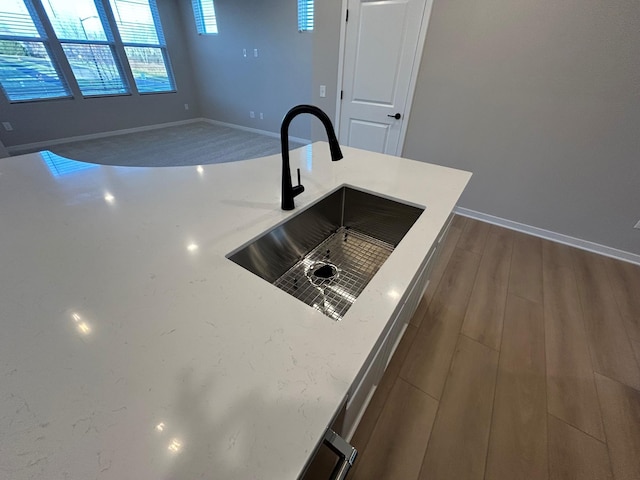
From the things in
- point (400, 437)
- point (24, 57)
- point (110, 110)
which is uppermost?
point (24, 57)

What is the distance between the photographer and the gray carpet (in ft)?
12.6

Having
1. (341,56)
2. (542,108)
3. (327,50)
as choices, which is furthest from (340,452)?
(327,50)

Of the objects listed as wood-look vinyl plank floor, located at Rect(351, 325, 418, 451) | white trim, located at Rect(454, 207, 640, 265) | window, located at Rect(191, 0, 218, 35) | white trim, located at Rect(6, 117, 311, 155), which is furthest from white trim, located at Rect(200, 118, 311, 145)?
wood-look vinyl plank floor, located at Rect(351, 325, 418, 451)

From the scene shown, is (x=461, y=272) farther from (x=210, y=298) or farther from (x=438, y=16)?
(x=438, y=16)

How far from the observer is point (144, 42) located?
182 inches

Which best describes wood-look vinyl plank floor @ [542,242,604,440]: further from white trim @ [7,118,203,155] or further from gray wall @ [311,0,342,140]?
white trim @ [7,118,203,155]

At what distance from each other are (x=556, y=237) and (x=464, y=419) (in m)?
2.11

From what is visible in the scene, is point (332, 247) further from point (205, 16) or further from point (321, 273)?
point (205, 16)

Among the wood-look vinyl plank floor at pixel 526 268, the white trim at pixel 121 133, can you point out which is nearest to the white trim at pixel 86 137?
the white trim at pixel 121 133

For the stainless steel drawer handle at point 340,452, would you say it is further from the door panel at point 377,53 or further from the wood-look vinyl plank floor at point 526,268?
the door panel at point 377,53

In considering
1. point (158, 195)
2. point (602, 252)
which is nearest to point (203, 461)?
point (158, 195)

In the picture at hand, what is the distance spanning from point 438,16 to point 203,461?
117 inches

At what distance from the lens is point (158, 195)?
95 centimetres

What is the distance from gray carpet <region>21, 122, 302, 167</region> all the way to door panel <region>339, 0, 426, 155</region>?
6.41ft
